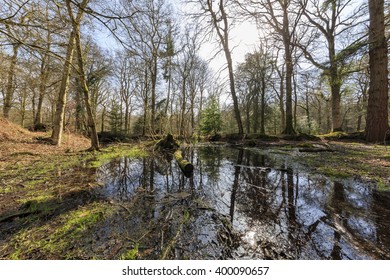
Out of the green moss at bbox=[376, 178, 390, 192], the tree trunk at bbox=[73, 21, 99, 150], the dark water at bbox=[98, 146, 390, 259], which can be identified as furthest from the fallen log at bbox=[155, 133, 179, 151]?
the green moss at bbox=[376, 178, 390, 192]

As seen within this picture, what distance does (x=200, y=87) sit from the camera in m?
25.4

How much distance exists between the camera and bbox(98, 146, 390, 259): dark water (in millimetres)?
1713

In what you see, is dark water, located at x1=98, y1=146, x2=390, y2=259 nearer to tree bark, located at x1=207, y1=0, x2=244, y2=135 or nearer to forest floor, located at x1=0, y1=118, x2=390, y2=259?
forest floor, located at x1=0, y1=118, x2=390, y2=259

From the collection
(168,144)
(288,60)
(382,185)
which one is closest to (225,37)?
(288,60)

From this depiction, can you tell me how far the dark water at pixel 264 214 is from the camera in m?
1.71

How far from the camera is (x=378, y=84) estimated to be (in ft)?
23.6

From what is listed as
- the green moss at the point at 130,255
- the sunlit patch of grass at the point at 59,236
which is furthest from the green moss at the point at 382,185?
the sunlit patch of grass at the point at 59,236

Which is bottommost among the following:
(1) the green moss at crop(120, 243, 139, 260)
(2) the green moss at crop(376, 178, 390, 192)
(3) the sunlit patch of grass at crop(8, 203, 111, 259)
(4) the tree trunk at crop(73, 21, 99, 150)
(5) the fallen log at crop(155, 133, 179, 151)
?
(1) the green moss at crop(120, 243, 139, 260)

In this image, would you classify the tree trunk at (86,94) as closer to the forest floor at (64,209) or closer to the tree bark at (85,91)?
the tree bark at (85,91)

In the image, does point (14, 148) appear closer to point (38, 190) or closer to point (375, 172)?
point (38, 190)

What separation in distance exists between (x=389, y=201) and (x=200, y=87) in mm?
24616

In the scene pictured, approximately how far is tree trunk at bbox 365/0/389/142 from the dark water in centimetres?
643
